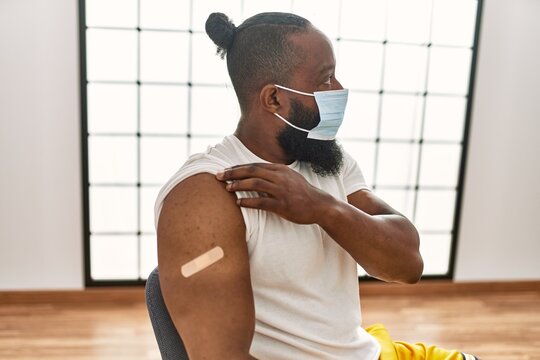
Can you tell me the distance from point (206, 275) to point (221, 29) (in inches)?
21.3

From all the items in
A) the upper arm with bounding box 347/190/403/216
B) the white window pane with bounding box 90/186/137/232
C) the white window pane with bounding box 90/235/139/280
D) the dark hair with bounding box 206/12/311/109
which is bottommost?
the white window pane with bounding box 90/235/139/280

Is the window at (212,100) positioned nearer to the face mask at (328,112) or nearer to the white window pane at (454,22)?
the white window pane at (454,22)

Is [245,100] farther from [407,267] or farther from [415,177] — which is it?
[415,177]

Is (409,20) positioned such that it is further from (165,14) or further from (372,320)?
(372,320)

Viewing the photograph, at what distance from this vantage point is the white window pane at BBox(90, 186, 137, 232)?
9.37ft

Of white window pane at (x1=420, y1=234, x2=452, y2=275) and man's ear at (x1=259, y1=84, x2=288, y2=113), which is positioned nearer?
man's ear at (x1=259, y1=84, x2=288, y2=113)

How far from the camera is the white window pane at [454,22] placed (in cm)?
291

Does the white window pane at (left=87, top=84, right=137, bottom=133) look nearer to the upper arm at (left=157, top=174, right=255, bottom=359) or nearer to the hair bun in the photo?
the hair bun

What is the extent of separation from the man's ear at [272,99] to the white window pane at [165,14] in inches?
71.2

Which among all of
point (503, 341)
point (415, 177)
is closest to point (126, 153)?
point (415, 177)

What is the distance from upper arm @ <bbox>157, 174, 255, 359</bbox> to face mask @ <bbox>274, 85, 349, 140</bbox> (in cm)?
30

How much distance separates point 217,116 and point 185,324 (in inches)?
82.3

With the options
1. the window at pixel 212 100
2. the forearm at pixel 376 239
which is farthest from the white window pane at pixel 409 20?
the forearm at pixel 376 239

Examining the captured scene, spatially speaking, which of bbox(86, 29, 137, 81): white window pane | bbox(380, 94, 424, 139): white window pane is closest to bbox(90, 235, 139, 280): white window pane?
A: bbox(86, 29, 137, 81): white window pane
